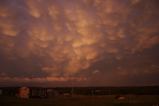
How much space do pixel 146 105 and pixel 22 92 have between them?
43.5 metres

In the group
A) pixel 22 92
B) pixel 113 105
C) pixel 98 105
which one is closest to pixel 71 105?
pixel 98 105

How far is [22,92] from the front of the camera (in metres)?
85.1

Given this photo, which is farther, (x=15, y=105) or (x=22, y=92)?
(x=22, y=92)

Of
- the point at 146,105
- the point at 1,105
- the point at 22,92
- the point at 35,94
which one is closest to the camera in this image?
the point at 1,105

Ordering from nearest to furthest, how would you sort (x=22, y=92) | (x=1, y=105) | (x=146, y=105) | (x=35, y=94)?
1. (x=1, y=105)
2. (x=146, y=105)
3. (x=22, y=92)
4. (x=35, y=94)

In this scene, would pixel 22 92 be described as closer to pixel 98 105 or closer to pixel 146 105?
pixel 98 105

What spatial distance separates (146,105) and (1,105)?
29924mm

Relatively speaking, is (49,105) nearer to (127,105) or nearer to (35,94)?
(127,105)

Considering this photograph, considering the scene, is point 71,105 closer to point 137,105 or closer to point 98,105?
point 98,105

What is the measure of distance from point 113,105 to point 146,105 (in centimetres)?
694

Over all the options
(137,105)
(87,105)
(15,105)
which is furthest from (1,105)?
(137,105)

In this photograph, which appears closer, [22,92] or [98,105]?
[98,105]

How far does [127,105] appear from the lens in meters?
57.6

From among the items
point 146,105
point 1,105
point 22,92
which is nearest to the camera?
point 1,105
